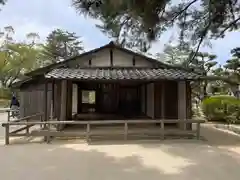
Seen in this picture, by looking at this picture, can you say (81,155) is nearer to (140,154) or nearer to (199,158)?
(140,154)

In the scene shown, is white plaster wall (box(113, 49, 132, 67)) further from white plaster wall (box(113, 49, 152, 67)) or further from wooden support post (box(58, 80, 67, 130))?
Result: wooden support post (box(58, 80, 67, 130))

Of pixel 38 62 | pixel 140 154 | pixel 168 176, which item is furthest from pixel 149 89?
pixel 38 62

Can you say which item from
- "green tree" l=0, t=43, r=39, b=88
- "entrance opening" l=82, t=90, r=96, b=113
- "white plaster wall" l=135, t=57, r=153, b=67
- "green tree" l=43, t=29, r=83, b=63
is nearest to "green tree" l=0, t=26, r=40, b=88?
"green tree" l=0, t=43, r=39, b=88

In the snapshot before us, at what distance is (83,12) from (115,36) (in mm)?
1454

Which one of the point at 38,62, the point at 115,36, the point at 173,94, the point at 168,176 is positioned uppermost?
the point at 38,62

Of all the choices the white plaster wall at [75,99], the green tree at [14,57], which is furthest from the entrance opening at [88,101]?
the green tree at [14,57]

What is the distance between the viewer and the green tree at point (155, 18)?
5.45 metres

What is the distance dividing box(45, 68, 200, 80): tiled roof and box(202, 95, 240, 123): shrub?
5.31m

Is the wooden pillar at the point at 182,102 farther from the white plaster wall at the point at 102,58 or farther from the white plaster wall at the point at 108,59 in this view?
the white plaster wall at the point at 102,58

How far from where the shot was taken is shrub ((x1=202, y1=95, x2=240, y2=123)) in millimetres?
15602

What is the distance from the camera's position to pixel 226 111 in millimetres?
16641

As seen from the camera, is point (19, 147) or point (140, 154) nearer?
point (140, 154)

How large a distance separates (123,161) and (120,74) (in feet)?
17.3

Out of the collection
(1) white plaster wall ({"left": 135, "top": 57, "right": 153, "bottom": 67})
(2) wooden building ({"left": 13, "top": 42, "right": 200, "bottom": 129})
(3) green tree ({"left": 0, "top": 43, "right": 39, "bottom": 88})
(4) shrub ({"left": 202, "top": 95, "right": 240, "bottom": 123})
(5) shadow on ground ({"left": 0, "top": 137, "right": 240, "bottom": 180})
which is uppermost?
(3) green tree ({"left": 0, "top": 43, "right": 39, "bottom": 88})
